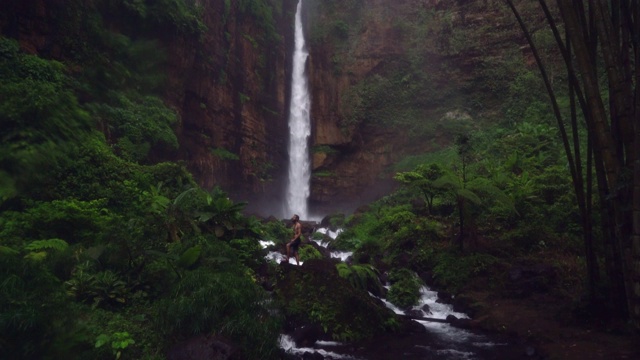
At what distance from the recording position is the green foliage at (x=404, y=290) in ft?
32.0

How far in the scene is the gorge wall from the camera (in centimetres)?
2322

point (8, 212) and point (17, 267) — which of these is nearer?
point (17, 267)

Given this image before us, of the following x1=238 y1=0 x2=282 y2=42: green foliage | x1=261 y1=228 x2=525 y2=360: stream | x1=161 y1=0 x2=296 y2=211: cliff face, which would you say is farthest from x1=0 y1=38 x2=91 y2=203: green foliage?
x1=238 y1=0 x2=282 y2=42: green foliage

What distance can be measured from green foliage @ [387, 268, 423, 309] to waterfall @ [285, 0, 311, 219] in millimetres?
16599

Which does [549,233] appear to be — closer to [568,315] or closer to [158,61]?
[568,315]

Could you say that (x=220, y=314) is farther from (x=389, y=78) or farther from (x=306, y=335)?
(x=389, y=78)

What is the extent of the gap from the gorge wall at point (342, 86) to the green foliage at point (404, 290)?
12.8 meters

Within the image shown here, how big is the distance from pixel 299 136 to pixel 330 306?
72.5 feet

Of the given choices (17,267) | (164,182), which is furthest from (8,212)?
(164,182)

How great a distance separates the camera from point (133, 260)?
22.7 ft

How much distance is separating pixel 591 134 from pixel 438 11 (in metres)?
27.1

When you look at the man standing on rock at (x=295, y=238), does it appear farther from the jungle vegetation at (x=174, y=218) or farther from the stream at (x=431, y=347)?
the stream at (x=431, y=347)

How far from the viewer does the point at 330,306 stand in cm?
778

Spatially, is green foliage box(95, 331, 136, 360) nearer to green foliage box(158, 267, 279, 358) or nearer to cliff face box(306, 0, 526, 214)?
green foliage box(158, 267, 279, 358)
